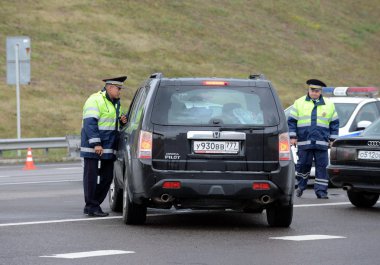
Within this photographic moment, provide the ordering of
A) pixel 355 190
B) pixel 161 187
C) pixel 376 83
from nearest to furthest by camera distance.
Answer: pixel 161 187 → pixel 355 190 → pixel 376 83

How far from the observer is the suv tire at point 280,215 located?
12836mm

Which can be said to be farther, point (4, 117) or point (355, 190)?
point (4, 117)

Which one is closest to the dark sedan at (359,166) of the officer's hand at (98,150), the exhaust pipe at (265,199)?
the exhaust pipe at (265,199)

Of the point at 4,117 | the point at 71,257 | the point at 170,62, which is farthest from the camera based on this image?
the point at 170,62

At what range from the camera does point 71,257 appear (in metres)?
10.2

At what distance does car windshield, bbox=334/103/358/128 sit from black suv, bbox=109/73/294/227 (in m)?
7.54

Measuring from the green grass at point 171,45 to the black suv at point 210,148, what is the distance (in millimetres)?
31095

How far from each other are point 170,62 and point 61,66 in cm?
686

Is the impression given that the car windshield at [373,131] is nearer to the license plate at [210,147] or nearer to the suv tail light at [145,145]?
the license plate at [210,147]

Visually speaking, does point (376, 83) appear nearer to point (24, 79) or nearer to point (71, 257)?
point (24, 79)

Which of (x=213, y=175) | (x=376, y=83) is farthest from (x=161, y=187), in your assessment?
(x=376, y=83)

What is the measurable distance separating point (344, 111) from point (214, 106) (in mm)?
8127

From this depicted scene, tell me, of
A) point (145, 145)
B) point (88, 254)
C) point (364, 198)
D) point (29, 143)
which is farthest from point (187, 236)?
point (29, 143)

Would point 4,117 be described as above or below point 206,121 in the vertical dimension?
below
